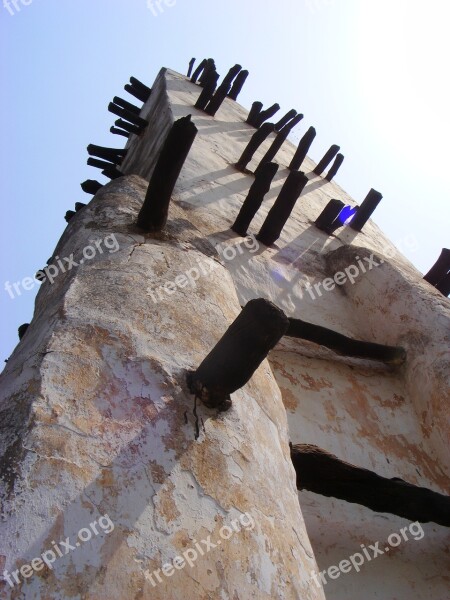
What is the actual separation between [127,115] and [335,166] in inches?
124

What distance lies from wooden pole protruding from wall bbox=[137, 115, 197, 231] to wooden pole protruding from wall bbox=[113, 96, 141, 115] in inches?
249

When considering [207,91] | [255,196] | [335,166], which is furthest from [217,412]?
[335,166]

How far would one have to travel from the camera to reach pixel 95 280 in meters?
2.08

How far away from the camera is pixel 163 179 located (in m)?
2.57

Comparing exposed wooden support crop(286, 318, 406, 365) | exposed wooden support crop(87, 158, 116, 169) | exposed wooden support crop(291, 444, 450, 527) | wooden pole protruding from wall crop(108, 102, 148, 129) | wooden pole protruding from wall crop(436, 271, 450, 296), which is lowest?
exposed wooden support crop(87, 158, 116, 169)

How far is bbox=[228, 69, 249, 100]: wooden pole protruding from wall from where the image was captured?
9302 mm

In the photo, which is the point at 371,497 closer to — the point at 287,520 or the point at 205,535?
the point at 287,520

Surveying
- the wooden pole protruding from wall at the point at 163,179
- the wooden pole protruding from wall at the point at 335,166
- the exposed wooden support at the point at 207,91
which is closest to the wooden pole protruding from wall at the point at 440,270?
the wooden pole protruding from wall at the point at 163,179

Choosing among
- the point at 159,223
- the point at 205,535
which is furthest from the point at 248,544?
the point at 159,223

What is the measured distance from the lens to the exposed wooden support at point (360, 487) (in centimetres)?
232

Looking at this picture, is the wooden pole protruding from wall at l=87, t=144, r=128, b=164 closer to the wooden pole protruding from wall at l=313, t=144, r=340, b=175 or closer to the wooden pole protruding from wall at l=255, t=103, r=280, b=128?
the wooden pole protruding from wall at l=255, t=103, r=280, b=128

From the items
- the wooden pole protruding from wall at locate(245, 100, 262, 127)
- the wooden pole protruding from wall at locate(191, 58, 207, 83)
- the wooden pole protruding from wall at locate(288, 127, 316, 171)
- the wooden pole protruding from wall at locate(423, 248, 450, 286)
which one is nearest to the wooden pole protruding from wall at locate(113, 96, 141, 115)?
the wooden pole protruding from wall at locate(191, 58, 207, 83)

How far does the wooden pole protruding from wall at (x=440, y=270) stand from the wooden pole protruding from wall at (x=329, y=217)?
1078 mm

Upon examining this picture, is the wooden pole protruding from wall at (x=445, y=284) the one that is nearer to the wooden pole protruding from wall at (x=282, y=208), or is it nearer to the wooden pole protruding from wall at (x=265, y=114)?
the wooden pole protruding from wall at (x=282, y=208)
